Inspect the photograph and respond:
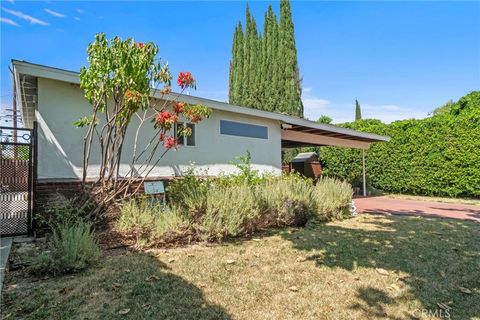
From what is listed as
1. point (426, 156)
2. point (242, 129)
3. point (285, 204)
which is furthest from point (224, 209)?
point (426, 156)

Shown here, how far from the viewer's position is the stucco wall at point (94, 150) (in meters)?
6.22

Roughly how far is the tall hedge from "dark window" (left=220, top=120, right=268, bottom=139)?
9271mm

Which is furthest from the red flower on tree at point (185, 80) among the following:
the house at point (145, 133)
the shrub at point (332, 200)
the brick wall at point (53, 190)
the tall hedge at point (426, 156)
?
the tall hedge at point (426, 156)

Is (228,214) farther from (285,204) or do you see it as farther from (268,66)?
(268,66)

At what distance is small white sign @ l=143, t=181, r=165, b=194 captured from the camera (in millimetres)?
7145

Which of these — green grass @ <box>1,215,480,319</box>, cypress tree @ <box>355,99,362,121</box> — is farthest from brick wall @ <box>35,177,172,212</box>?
cypress tree @ <box>355,99,362,121</box>

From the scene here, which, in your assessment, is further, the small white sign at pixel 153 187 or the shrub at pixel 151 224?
the small white sign at pixel 153 187

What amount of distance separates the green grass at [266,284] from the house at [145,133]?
3.07 meters

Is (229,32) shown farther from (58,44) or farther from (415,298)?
(415,298)

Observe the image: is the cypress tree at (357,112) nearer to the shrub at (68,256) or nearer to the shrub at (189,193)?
the shrub at (189,193)

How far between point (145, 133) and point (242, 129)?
344 cm

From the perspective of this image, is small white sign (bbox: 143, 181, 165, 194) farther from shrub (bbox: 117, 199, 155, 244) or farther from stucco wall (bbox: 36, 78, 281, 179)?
shrub (bbox: 117, 199, 155, 244)

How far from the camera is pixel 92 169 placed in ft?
22.2

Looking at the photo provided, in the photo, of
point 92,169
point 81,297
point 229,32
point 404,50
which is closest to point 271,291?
point 81,297
